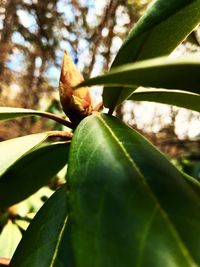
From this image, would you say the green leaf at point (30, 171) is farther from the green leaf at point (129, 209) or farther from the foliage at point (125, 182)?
the green leaf at point (129, 209)

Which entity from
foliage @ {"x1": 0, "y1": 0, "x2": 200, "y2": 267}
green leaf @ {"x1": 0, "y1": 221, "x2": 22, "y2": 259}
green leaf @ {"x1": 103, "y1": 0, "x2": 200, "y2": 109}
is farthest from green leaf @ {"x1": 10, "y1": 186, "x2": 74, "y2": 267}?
green leaf @ {"x1": 0, "y1": 221, "x2": 22, "y2": 259}

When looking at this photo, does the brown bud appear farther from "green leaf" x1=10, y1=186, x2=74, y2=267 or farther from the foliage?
"green leaf" x1=10, y1=186, x2=74, y2=267

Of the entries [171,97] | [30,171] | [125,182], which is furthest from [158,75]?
[30,171]

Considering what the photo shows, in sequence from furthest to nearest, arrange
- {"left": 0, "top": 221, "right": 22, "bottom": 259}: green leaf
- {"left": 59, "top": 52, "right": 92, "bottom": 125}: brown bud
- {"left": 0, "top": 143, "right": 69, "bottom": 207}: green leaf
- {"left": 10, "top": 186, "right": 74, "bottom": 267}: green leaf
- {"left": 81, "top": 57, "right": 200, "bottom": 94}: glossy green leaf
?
{"left": 0, "top": 221, "right": 22, "bottom": 259}: green leaf < {"left": 0, "top": 143, "right": 69, "bottom": 207}: green leaf < {"left": 59, "top": 52, "right": 92, "bottom": 125}: brown bud < {"left": 10, "top": 186, "right": 74, "bottom": 267}: green leaf < {"left": 81, "top": 57, "right": 200, "bottom": 94}: glossy green leaf

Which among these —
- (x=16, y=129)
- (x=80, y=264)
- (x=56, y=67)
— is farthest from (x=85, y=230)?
(x=56, y=67)

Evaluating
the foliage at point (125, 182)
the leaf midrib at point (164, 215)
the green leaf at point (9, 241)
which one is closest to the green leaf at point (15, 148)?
the foliage at point (125, 182)

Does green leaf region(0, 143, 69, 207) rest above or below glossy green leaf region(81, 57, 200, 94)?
below
